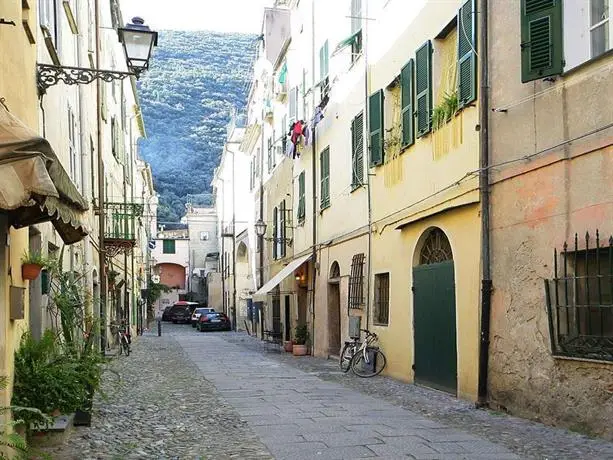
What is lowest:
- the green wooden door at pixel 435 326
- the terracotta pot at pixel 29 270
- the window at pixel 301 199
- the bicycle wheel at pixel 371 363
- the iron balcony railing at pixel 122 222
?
the bicycle wheel at pixel 371 363

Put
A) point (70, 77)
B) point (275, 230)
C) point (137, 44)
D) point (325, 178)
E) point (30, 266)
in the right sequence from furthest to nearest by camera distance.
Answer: point (275, 230)
point (325, 178)
point (137, 44)
point (70, 77)
point (30, 266)

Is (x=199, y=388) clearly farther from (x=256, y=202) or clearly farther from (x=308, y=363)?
(x=256, y=202)

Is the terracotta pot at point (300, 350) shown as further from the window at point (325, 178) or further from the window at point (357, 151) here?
the window at point (357, 151)

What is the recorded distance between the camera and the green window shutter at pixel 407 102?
12352mm

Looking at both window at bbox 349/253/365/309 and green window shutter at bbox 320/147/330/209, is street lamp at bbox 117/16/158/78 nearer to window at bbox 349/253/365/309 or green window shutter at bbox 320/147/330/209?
window at bbox 349/253/365/309

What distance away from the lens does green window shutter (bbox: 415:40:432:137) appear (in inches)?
455

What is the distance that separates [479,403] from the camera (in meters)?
9.53

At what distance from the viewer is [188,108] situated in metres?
104

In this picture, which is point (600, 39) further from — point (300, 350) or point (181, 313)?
point (181, 313)

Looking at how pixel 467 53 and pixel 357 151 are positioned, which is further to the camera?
pixel 357 151

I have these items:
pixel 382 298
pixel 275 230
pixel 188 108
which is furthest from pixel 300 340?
pixel 188 108

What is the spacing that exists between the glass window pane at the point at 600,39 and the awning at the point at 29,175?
5475 mm

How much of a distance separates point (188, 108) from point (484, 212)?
97.3 m

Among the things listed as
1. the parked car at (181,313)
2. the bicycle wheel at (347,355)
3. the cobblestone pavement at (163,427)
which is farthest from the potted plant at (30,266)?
→ the parked car at (181,313)
